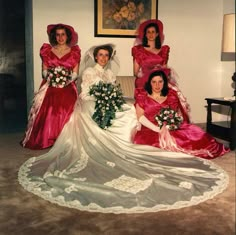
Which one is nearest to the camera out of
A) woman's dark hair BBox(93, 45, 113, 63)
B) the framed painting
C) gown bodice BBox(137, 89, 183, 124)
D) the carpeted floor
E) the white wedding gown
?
the carpeted floor

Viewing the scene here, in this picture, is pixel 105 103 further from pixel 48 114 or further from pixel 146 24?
pixel 146 24

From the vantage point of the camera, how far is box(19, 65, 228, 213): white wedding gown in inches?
113

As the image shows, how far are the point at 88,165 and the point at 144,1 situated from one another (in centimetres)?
306

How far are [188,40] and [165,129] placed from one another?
7.75 ft

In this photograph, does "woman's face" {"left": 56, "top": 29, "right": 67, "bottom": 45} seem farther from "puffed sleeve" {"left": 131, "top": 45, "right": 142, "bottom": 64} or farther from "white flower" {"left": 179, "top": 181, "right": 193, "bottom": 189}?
"white flower" {"left": 179, "top": 181, "right": 193, "bottom": 189}

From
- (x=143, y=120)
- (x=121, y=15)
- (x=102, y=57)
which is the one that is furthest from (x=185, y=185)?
(x=121, y=15)

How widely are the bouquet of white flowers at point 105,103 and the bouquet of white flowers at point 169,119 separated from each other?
0.49 m

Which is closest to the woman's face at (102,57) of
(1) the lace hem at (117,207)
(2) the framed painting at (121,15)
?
(2) the framed painting at (121,15)

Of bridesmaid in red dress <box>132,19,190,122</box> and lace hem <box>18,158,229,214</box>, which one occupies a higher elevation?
bridesmaid in red dress <box>132,19,190,122</box>

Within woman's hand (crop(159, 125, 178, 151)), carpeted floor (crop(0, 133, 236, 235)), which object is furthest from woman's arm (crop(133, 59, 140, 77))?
carpeted floor (crop(0, 133, 236, 235))

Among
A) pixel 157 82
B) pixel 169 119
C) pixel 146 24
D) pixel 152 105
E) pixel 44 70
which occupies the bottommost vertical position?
pixel 169 119

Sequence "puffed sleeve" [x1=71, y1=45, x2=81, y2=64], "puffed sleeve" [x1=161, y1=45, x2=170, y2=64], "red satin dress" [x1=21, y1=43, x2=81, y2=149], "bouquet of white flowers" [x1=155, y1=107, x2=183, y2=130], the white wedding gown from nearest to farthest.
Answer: the white wedding gown, "bouquet of white flowers" [x1=155, y1=107, x2=183, y2=130], "red satin dress" [x1=21, y1=43, x2=81, y2=149], "puffed sleeve" [x1=71, y1=45, x2=81, y2=64], "puffed sleeve" [x1=161, y1=45, x2=170, y2=64]

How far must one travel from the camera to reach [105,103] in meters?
4.39

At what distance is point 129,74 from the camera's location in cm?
578
